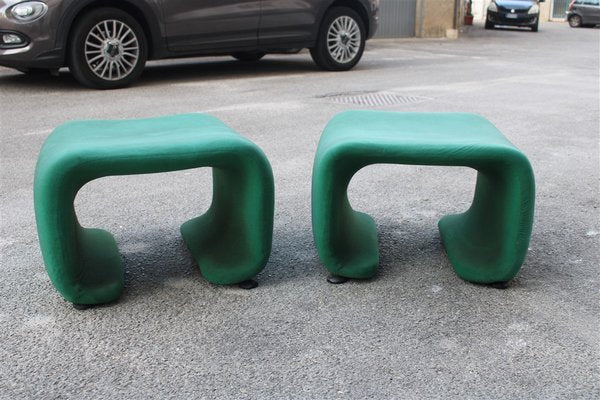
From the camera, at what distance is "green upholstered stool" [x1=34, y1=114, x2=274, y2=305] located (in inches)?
108

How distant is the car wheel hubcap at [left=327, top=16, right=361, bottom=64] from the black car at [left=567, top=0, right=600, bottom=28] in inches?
827

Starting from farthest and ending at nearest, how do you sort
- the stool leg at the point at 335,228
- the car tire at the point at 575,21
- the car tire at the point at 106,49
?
the car tire at the point at 575,21
the car tire at the point at 106,49
the stool leg at the point at 335,228

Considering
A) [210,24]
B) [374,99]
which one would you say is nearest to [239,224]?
[374,99]

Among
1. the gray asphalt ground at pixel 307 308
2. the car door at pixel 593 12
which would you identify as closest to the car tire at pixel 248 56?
the gray asphalt ground at pixel 307 308

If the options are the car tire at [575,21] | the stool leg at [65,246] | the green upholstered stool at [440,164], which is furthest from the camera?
the car tire at [575,21]

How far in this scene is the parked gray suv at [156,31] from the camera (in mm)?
7695

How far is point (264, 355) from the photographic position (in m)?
2.60

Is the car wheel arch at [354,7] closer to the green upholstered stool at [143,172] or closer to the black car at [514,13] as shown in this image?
the green upholstered stool at [143,172]

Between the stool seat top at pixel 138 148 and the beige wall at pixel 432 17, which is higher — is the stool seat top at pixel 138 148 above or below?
above

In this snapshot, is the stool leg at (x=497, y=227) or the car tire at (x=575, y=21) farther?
the car tire at (x=575, y=21)

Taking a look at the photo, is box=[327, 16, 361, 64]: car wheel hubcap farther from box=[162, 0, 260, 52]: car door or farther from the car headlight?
the car headlight

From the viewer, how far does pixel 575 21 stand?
94.8 ft

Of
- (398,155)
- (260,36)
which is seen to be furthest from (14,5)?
(398,155)

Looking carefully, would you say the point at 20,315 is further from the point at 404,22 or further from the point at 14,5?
the point at 404,22
